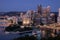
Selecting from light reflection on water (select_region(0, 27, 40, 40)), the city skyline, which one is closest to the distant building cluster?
the city skyline

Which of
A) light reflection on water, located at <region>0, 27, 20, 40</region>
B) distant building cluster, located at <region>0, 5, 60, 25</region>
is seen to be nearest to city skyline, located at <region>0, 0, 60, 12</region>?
distant building cluster, located at <region>0, 5, 60, 25</region>

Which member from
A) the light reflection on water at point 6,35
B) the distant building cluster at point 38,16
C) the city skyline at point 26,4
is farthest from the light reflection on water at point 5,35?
the city skyline at point 26,4

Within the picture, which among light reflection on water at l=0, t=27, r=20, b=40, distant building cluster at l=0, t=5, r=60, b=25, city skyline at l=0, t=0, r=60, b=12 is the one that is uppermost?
city skyline at l=0, t=0, r=60, b=12

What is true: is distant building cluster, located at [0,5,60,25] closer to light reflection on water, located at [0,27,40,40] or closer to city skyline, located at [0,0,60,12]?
city skyline, located at [0,0,60,12]

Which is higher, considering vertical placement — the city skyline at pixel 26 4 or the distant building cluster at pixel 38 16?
the city skyline at pixel 26 4

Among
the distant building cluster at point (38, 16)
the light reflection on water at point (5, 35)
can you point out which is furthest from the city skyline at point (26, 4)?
the light reflection on water at point (5, 35)

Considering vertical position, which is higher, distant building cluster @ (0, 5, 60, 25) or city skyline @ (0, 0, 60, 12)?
city skyline @ (0, 0, 60, 12)

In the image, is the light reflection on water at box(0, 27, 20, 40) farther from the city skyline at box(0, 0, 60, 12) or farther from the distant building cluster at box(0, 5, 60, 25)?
the city skyline at box(0, 0, 60, 12)

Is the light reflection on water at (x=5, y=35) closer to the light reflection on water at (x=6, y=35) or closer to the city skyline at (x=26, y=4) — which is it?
the light reflection on water at (x=6, y=35)

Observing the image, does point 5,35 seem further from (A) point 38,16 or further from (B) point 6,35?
(A) point 38,16

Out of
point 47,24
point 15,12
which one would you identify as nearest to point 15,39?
point 15,12

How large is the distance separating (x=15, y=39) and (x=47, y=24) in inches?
17.6

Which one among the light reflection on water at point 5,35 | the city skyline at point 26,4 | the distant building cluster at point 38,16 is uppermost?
the city skyline at point 26,4

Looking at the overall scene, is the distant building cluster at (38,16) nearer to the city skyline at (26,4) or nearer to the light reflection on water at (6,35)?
the city skyline at (26,4)
